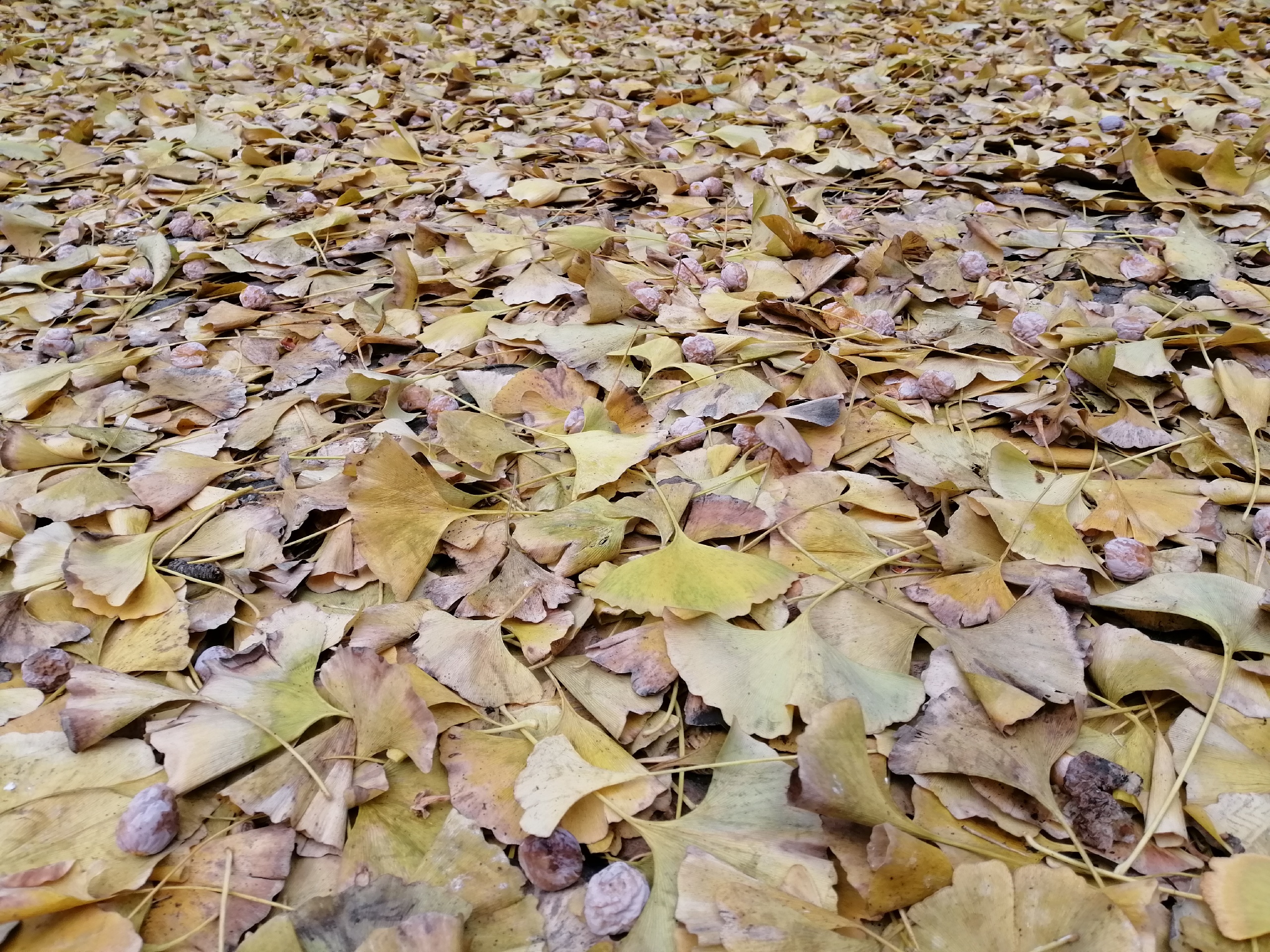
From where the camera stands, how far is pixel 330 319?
99 cm

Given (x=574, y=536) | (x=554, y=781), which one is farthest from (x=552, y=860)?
(x=574, y=536)

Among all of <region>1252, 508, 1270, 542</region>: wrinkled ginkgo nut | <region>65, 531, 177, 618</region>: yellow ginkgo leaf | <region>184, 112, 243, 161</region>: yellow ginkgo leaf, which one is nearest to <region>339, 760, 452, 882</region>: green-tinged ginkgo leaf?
<region>65, 531, 177, 618</region>: yellow ginkgo leaf

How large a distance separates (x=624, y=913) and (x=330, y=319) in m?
0.82

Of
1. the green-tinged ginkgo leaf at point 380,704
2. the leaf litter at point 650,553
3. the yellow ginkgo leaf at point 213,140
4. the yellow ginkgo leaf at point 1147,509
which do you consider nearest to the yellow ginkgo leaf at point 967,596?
the leaf litter at point 650,553

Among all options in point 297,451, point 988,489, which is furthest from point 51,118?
point 988,489

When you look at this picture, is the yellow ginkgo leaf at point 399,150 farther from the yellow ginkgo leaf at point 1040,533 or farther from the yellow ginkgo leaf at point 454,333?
the yellow ginkgo leaf at point 1040,533

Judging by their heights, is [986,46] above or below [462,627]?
above

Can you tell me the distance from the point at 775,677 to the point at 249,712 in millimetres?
354

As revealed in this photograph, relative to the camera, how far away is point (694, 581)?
0.57 metres

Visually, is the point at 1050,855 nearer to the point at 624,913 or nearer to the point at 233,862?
the point at 624,913

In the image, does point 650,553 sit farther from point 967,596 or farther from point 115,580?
point 115,580

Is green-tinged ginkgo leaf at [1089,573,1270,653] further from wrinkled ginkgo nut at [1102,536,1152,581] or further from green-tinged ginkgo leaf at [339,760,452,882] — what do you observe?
green-tinged ginkgo leaf at [339,760,452,882]

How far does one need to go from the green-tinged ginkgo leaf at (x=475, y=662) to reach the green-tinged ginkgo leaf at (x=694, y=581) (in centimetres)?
8

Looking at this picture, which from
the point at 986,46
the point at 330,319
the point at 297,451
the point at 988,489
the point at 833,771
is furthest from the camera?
the point at 986,46
